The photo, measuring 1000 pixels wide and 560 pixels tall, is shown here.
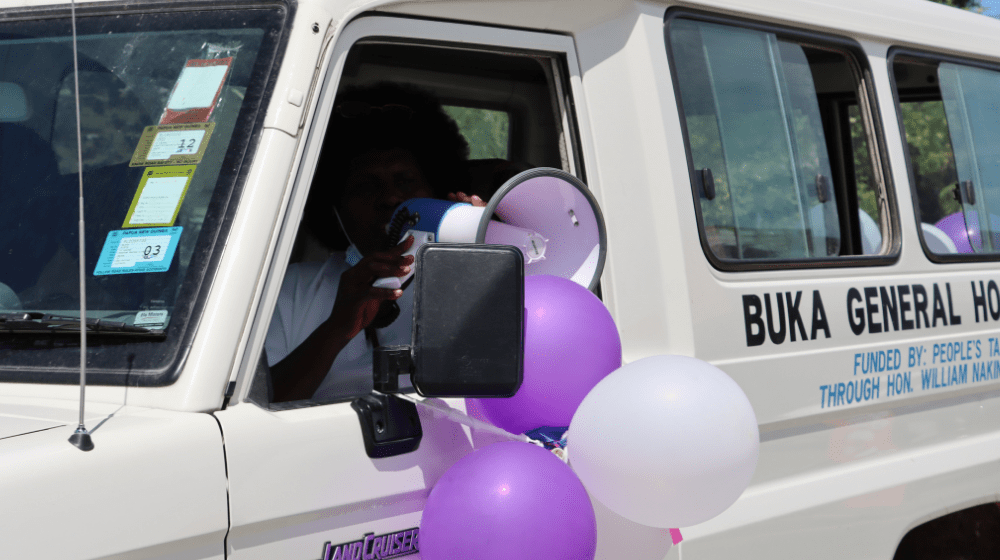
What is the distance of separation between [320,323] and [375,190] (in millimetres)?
594

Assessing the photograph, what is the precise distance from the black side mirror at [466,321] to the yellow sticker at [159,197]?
1.82ft

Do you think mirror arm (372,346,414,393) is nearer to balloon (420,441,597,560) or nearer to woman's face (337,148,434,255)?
balloon (420,441,597,560)

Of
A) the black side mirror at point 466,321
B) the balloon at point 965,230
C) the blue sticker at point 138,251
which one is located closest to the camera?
the black side mirror at point 466,321

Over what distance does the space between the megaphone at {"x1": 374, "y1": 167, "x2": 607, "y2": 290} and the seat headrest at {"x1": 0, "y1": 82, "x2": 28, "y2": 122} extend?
2.98 ft

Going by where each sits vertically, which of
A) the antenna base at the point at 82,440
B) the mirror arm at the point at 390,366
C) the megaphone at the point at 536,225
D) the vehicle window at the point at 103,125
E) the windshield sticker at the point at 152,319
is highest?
the vehicle window at the point at 103,125

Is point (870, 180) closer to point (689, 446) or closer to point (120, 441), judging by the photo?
point (689, 446)

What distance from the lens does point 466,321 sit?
1.55 m

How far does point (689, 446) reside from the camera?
171 centimetres

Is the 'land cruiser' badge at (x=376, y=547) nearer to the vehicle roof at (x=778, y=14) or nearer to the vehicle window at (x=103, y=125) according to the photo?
the vehicle window at (x=103, y=125)

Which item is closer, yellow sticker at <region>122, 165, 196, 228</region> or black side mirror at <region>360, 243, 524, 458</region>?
black side mirror at <region>360, 243, 524, 458</region>

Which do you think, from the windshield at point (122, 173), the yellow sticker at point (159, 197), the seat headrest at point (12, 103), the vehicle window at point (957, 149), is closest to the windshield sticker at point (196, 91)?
the windshield at point (122, 173)

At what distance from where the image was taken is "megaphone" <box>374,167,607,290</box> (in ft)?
6.98

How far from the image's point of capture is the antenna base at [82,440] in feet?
4.72

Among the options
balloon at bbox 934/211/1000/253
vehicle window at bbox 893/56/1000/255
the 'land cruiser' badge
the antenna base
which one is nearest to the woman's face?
the 'land cruiser' badge
